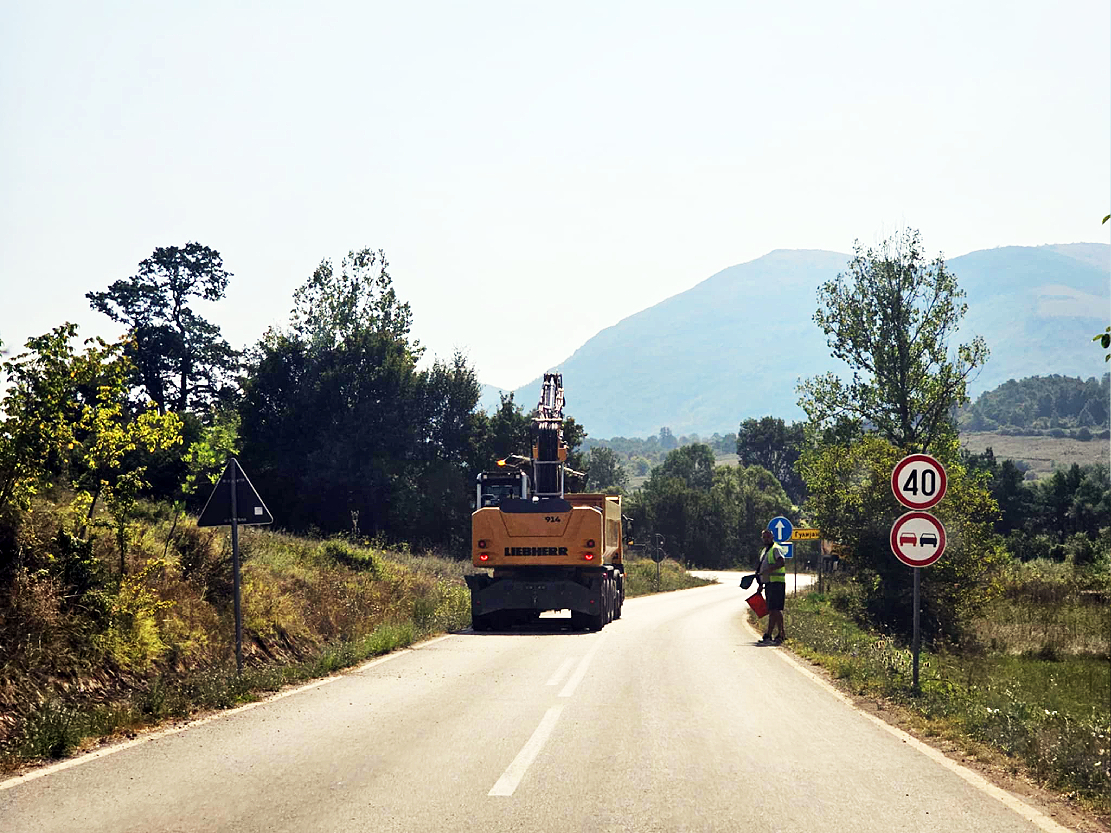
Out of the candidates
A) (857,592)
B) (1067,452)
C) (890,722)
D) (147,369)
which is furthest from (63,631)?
(1067,452)

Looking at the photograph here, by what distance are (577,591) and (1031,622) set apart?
49.1 feet

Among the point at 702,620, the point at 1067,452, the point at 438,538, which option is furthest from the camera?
the point at 1067,452

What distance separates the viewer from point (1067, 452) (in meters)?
192

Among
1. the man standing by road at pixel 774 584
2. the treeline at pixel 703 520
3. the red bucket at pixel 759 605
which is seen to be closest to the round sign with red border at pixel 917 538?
the man standing by road at pixel 774 584

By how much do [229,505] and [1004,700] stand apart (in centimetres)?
955

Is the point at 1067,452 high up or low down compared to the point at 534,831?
up

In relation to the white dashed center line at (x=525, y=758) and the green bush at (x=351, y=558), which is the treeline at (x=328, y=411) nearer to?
the green bush at (x=351, y=558)

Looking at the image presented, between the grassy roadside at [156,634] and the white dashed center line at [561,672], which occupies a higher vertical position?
the grassy roadside at [156,634]

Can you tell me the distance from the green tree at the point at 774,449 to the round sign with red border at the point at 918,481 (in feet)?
432

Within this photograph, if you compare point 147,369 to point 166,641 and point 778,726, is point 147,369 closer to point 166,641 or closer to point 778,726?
point 166,641

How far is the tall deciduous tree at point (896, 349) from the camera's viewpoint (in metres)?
43.9

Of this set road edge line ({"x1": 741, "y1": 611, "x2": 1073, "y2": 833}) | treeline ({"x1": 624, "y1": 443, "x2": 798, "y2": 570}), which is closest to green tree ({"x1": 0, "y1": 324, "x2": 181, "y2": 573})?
road edge line ({"x1": 741, "y1": 611, "x2": 1073, "y2": 833})

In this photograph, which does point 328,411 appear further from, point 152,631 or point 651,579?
point 152,631

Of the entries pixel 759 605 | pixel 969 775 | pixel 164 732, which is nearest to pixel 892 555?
pixel 759 605
